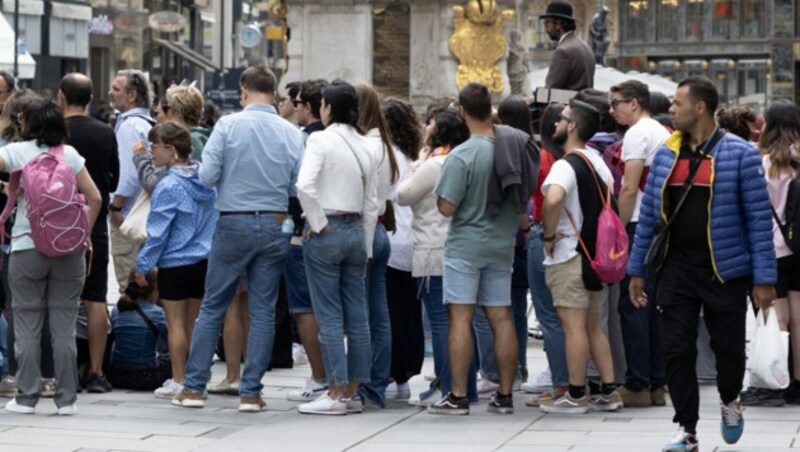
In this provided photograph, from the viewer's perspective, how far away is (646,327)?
458 inches

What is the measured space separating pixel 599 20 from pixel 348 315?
2832 centimetres

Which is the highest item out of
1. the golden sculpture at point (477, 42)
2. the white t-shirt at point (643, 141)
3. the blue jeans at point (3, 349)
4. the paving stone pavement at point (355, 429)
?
the golden sculpture at point (477, 42)

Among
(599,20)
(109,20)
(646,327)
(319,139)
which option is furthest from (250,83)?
(109,20)

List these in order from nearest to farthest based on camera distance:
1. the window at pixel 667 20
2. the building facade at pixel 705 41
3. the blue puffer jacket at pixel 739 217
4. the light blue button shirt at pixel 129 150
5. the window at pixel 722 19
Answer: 1. the blue puffer jacket at pixel 739 217
2. the light blue button shirt at pixel 129 150
3. the building facade at pixel 705 41
4. the window at pixel 722 19
5. the window at pixel 667 20

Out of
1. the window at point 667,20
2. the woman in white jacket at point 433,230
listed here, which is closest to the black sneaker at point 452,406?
the woman in white jacket at point 433,230

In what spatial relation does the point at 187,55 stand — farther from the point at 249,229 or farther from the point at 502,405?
the point at 502,405

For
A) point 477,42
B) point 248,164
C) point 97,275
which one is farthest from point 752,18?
point 248,164

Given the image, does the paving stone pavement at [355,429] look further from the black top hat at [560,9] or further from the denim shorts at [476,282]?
the black top hat at [560,9]

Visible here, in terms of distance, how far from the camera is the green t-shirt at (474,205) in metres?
10.9

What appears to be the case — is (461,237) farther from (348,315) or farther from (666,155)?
(666,155)

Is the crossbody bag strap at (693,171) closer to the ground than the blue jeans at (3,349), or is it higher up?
higher up

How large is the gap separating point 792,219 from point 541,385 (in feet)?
6.29

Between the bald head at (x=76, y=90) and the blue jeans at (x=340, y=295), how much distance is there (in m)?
1.83

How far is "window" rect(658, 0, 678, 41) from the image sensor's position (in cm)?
Result: 8900
